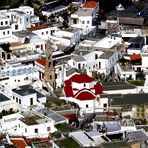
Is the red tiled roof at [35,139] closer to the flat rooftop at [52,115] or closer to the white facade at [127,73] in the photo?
the flat rooftop at [52,115]

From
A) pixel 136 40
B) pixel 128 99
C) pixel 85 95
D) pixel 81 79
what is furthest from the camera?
pixel 136 40

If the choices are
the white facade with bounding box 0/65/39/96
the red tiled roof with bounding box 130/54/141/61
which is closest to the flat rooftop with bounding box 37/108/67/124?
the white facade with bounding box 0/65/39/96

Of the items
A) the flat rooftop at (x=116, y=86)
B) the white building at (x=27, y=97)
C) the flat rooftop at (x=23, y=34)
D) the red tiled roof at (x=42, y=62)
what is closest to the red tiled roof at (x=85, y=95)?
the flat rooftop at (x=116, y=86)

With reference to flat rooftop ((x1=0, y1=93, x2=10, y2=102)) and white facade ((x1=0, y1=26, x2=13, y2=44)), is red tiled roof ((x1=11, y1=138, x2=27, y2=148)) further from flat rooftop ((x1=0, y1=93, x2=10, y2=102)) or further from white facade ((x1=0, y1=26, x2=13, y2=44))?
white facade ((x1=0, y1=26, x2=13, y2=44))

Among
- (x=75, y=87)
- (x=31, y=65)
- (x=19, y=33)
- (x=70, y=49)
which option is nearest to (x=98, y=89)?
(x=75, y=87)

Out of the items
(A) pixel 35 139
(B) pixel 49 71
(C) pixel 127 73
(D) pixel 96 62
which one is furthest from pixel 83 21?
(A) pixel 35 139

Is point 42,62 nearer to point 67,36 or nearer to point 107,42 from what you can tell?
point 107,42

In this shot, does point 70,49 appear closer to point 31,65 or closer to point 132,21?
point 31,65
